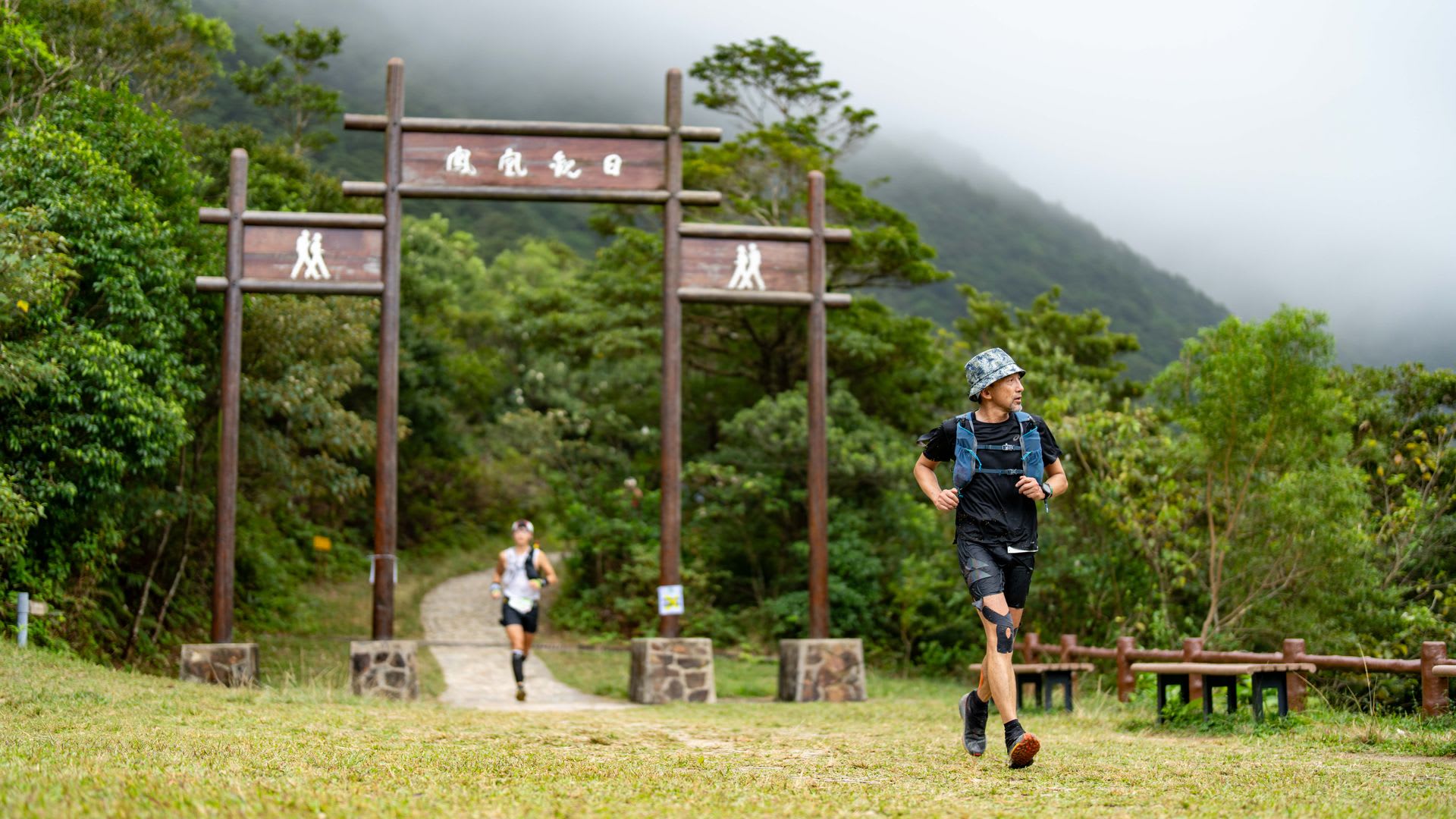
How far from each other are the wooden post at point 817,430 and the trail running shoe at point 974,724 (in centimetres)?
571

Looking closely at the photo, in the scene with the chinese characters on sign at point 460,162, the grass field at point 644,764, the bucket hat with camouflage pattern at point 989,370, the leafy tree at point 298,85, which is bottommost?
the grass field at point 644,764

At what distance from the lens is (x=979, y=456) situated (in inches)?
207

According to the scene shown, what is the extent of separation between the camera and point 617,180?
11414 mm

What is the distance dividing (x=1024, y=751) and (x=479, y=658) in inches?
475

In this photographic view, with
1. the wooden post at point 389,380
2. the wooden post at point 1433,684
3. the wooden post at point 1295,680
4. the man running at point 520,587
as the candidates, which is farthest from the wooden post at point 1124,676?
Result: the wooden post at point 389,380

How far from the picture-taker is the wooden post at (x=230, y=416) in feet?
34.4

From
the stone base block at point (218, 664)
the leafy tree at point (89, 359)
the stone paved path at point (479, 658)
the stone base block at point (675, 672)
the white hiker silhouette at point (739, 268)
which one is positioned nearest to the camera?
the leafy tree at point (89, 359)

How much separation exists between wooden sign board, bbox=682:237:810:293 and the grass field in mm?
4553

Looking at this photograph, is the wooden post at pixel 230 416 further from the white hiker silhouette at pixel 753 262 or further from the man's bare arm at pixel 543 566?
the white hiker silhouette at pixel 753 262

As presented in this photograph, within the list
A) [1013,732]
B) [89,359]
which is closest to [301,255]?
[89,359]

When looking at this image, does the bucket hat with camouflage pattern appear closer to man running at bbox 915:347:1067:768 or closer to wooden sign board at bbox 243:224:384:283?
man running at bbox 915:347:1067:768

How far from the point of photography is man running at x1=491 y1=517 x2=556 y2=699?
10180mm

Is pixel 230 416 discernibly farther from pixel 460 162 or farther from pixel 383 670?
pixel 460 162

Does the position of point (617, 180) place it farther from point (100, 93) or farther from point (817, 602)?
point (100, 93)
